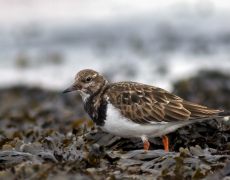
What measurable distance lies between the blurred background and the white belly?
6.07m

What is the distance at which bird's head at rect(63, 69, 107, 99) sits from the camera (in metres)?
5.48

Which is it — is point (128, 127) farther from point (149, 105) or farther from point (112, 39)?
point (112, 39)

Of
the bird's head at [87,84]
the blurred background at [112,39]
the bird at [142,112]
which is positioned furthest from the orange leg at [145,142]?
the blurred background at [112,39]

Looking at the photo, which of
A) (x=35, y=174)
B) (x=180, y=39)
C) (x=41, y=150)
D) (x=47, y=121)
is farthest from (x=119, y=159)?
(x=180, y=39)

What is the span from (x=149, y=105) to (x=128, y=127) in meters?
0.34

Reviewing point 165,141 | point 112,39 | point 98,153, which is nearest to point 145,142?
point 165,141

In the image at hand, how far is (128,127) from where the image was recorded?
495cm

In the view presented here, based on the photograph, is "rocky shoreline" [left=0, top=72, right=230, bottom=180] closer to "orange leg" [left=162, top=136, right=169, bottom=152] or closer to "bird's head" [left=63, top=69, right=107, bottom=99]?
"orange leg" [left=162, top=136, right=169, bottom=152]

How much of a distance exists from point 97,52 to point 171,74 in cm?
345

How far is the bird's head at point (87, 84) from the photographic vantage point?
216 inches

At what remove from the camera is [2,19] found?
17844 millimetres

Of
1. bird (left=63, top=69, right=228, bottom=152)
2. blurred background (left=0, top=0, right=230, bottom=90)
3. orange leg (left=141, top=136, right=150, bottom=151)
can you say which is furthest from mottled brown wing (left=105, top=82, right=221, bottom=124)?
blurred background (left=0, top=0, right=230, bottom=90)

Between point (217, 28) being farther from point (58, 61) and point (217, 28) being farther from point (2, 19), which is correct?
point (2, 19)

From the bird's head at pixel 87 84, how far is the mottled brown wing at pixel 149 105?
218 millimetres
